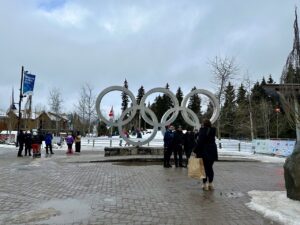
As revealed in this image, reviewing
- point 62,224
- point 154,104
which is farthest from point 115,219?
point 154,104

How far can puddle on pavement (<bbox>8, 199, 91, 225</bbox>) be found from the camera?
7013mm

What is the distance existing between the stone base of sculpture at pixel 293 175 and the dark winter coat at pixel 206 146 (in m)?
2.19

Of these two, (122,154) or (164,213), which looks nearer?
(164,213)

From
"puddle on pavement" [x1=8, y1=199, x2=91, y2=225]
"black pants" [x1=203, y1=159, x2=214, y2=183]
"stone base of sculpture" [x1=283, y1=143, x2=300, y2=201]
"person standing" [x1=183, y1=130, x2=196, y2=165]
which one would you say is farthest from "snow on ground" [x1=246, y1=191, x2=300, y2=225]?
"person standing" [x1=183, y1=130, x2=196, y2=165]

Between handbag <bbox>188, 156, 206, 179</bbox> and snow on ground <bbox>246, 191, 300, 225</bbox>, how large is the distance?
1392 millimetres

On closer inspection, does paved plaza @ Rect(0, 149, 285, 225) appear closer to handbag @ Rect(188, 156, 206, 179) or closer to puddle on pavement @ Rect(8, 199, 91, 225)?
puddle on pavement @ Rect(8, 199, 91, 225)

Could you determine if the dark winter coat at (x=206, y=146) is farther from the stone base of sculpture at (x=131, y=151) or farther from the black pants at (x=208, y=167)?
the stone base of sculpture at (x=131, y=151)

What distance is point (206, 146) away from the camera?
10.6 meters

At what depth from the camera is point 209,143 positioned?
35.0ft

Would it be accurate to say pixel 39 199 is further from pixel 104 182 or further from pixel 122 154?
pixel 122 154

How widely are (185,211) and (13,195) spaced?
4316 millimetres

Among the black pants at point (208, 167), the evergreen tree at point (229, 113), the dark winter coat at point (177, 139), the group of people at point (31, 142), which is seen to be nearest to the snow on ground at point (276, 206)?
the black pants at point (208, 167)

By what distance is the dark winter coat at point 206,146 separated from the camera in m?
10.6

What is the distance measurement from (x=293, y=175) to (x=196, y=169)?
107 inches
